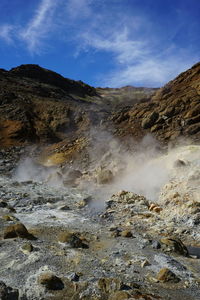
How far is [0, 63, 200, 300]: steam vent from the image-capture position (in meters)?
8.20

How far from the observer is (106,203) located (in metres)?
15.7

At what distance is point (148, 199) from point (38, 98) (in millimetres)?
29416

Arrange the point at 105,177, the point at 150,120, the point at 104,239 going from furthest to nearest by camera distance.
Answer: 1. the point at 150,120
2. the point at 105,177
3. the point at 104,239

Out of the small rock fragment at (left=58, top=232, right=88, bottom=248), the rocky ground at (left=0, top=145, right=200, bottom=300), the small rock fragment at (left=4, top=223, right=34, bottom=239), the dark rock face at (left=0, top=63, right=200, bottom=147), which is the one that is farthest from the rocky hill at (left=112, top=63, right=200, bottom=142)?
the small rock fragment at (left=4, top=223, right=34, bottom=239)

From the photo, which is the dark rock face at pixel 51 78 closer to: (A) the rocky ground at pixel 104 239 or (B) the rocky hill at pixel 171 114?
(B) the rocky hill at pixel 171 114

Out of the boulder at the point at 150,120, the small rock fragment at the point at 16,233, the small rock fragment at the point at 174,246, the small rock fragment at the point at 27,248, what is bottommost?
the small rock fragment at the point at 174,246

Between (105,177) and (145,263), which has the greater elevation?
(105,177)

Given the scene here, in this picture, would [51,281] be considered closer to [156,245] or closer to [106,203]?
[156,245]

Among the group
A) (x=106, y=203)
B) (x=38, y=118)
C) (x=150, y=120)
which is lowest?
(x=106, y=203)

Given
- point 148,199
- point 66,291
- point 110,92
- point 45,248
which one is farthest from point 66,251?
point 110,92

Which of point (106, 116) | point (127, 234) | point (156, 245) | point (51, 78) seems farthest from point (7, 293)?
point (51, 78)

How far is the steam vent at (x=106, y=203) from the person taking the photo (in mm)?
8195

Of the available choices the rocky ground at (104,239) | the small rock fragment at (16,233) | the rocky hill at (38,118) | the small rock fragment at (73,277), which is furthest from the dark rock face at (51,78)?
the small rock fragment at (73,277)

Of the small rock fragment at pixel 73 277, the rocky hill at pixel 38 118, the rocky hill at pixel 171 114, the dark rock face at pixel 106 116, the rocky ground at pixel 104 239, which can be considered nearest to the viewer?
the rocky ground at pixel 104 239
